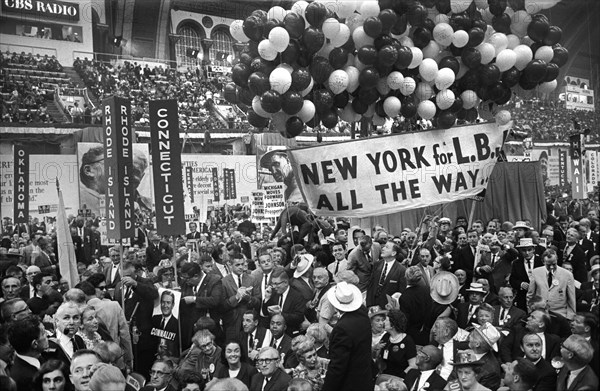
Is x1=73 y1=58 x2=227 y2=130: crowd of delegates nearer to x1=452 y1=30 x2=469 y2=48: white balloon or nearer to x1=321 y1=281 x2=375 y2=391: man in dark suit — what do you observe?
x1=452 y1=30 x2=469 y2=48: white balloon

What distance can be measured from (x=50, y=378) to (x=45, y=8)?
27.2 m

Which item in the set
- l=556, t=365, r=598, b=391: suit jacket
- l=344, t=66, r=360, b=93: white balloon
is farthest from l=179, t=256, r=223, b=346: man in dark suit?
l=556, t=365, r=598, b=391: suit jacket

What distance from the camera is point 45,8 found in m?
29.0

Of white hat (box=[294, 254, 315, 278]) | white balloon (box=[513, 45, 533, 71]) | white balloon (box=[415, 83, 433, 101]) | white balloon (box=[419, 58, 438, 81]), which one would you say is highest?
white balloon (box=[513, 45, 533, 71])

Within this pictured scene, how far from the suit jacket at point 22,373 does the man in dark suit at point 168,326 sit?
238 cm

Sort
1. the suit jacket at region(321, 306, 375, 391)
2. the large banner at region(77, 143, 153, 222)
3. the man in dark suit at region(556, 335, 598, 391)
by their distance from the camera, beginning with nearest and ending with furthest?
the man in dark suit at region(556, 335, 598, 391)
the suit jacket at region(321, 306, 375, 391)
the large banner at region(77, 143, 153, 222)

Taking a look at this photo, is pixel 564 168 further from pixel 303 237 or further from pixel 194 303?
pixel 194 303

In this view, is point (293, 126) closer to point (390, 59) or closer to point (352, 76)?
point (352, 76)

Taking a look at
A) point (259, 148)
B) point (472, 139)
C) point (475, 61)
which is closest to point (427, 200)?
point (472, 139)

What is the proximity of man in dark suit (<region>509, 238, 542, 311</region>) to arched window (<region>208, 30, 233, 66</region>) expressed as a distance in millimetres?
26829

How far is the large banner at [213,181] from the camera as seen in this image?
2233 centimetres

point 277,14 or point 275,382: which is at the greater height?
point 277,14

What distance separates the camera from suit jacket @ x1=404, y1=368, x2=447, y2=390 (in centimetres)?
556

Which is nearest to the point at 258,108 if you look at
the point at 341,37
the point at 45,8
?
the point at 341,37
